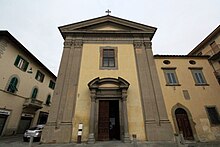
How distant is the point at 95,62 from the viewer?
11984 mm

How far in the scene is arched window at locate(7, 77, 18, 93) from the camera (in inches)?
566

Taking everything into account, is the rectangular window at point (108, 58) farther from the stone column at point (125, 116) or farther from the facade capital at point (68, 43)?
the facade capital at point (68, 43)

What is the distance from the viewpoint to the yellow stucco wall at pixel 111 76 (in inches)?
381

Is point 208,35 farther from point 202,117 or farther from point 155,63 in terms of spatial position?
point 202,117

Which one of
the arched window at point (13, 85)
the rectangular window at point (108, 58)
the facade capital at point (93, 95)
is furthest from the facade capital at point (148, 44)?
the arched window at point (13, 85)

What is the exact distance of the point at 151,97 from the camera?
10.6m

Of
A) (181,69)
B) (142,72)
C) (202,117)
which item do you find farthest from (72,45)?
(202,117)

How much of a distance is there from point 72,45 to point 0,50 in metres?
7.58

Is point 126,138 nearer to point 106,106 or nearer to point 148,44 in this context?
point 106,106

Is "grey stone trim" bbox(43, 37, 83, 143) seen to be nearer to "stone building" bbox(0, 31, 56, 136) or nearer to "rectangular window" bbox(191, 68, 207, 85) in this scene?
"stone building" bbox(0, 31, 56, 136)

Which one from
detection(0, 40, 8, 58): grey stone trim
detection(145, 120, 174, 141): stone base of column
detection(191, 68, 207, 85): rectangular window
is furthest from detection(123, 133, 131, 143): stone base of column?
detection(0, 40, 8, 58): grey stone trim

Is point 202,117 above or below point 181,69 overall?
below

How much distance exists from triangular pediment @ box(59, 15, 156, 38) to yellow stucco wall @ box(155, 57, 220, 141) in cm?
368

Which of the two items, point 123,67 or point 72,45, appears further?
point 72,45
